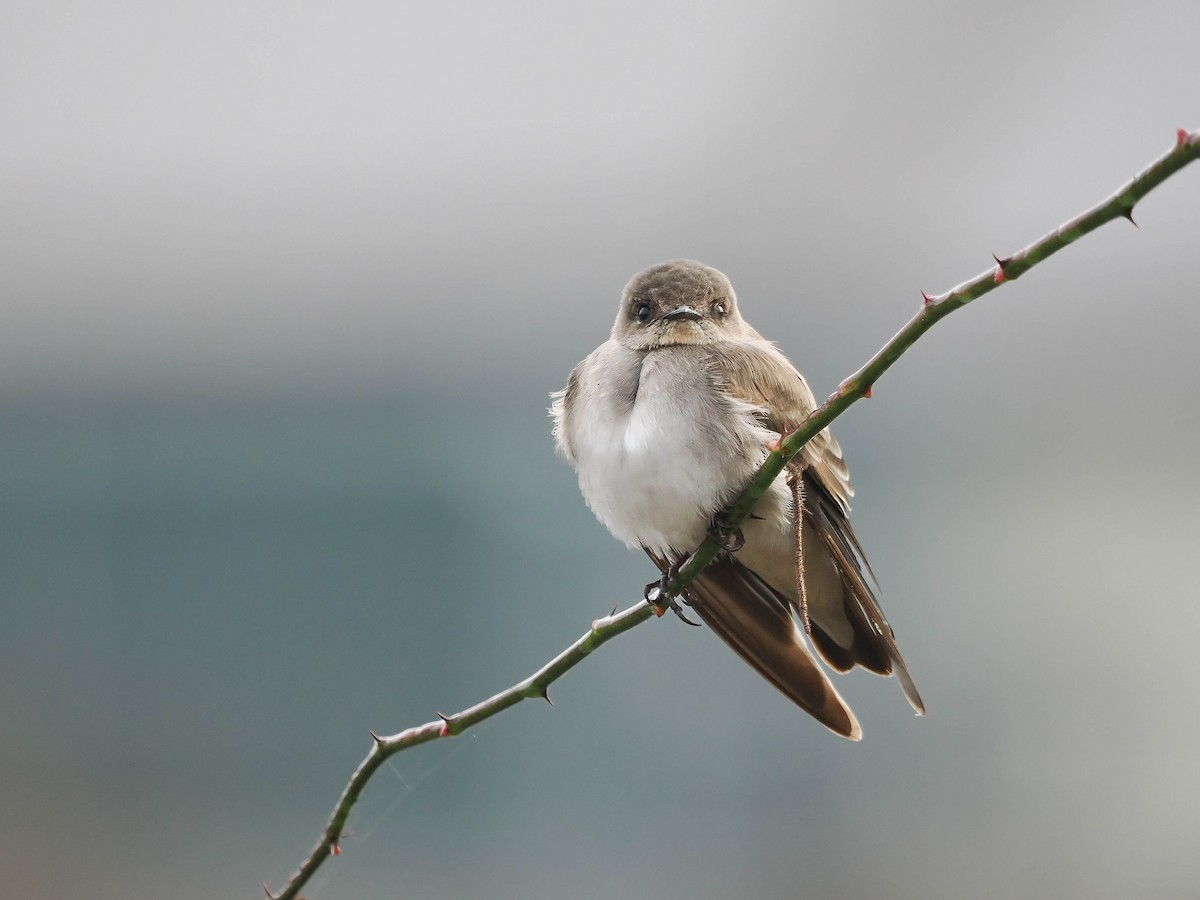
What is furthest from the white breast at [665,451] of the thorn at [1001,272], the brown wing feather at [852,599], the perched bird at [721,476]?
the thorn at [1001,272]

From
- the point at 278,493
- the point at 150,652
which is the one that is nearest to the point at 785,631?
the point at 278,493

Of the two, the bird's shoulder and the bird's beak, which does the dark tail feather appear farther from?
the bird's beak

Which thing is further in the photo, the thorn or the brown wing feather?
the brown wing feather

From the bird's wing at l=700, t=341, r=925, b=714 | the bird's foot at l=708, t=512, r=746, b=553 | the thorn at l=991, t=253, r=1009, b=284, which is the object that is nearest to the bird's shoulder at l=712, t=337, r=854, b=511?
the bird's wing at l=700, t=341, r=925, b=714

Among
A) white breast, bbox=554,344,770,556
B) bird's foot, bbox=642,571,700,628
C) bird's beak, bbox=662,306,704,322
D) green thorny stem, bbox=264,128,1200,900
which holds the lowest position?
green thorny stem, bbox=264,128,1200,900

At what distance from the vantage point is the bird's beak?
3354mm

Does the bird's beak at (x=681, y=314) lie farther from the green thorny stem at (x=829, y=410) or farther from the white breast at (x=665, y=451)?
the green thorny stem at (x=829, y=410)

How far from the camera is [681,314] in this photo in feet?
11.0

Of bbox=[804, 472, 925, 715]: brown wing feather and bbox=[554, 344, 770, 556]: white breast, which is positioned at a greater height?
bbox=[554, 344, 770, 556]: white breast

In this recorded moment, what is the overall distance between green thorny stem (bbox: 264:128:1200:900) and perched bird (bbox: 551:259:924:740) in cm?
63

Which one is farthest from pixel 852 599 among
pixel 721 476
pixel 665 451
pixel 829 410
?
pixel 829 410

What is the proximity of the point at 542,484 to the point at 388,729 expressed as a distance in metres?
2.40

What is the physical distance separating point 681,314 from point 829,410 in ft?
5.68

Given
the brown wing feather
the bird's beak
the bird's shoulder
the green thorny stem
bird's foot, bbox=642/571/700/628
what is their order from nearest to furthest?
the green thorny stem → bird's foot, bbox=642/571/700/628 → the brown wing feather → the bird's shoulder → the bird's beak
